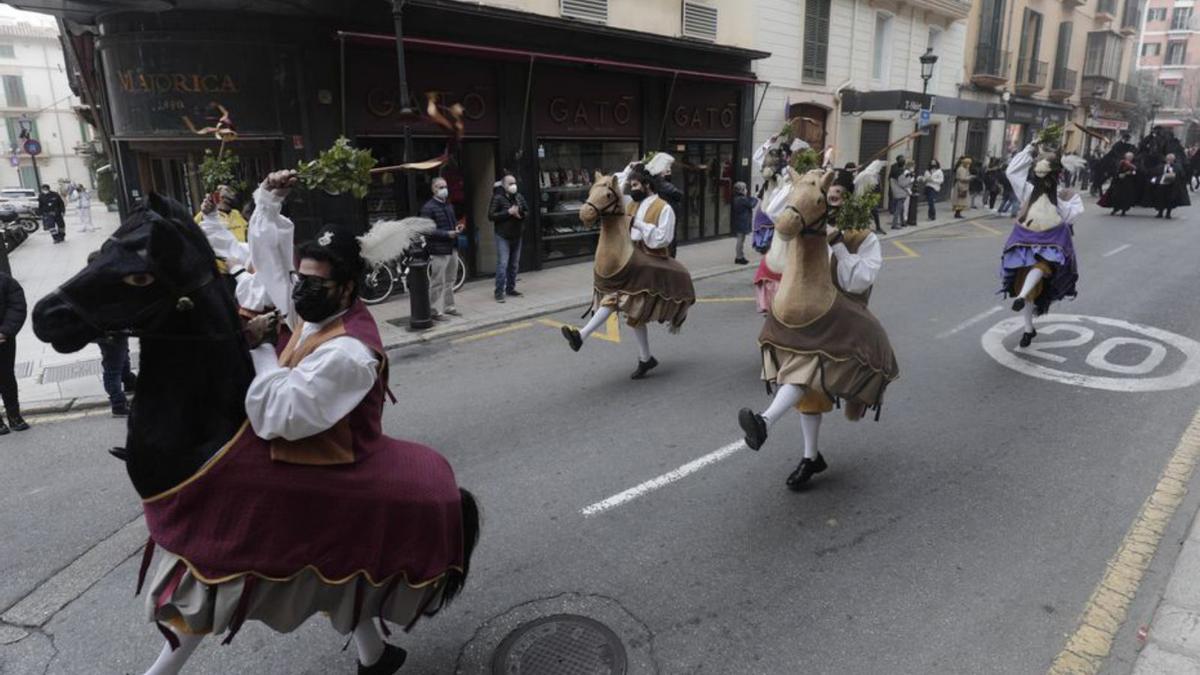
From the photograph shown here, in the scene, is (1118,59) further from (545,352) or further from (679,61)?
(545,352)

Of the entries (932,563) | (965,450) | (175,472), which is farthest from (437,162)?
(965,450)

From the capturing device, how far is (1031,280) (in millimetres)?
7777

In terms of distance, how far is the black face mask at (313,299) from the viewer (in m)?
2.61

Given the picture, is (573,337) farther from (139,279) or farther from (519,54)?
(519,54)

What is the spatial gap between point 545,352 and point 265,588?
233 inches

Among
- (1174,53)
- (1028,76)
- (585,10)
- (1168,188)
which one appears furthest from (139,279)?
(1174,53)

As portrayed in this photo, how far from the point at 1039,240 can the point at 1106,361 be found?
140 cm

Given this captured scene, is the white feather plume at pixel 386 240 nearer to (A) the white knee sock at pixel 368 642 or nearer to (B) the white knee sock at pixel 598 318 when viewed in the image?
(A) the white knee sock at pixel 368 642

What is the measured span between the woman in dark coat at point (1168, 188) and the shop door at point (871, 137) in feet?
23.3

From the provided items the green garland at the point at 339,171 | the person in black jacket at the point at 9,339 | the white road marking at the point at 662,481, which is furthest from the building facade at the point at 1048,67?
the person in black jacket at the point at 9,339

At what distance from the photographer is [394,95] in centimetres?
1121

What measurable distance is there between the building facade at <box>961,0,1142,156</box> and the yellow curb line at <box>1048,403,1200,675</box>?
20.5 metres

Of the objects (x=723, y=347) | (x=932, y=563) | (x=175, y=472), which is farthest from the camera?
(x=723, y=347)

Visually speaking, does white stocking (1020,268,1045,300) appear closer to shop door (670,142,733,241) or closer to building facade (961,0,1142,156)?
shop door (670,142,733,241)
